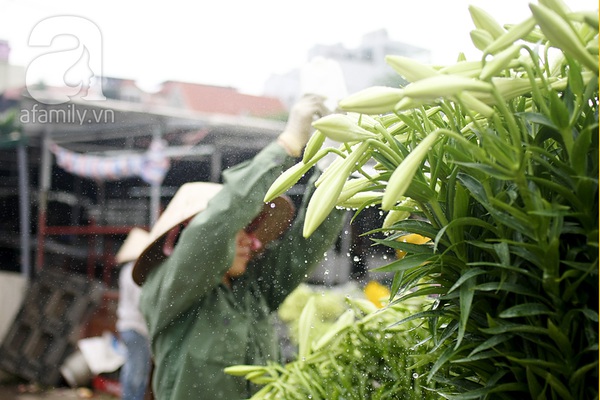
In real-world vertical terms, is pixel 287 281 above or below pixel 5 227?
above

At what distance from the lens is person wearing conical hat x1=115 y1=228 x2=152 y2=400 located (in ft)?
3.85

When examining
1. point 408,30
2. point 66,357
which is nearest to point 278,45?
point 408,30

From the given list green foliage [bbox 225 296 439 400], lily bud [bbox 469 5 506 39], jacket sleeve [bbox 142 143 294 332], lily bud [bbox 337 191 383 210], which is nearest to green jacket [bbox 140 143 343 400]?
jacket sleeve [bbox 142 143 294 332]

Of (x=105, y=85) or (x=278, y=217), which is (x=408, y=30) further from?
(x=105, y=85)

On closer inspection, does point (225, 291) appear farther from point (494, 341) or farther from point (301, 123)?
point (494, 341)

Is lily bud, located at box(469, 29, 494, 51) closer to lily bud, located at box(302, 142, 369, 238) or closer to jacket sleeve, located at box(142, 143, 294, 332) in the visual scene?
lily bud, located at box(302, 142, 369, 238)

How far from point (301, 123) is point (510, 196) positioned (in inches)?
21.8

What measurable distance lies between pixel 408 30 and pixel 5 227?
88 cm

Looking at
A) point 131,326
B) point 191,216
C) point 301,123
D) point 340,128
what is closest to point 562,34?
point 340,128

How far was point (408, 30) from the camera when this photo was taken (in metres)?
0.96

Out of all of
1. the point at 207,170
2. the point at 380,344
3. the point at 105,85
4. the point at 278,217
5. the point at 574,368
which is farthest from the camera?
the point at 105,85
